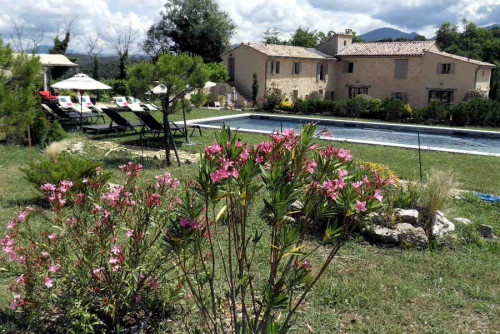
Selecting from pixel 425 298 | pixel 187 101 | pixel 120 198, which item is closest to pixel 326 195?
pixel 120 198

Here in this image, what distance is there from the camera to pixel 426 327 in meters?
3.90

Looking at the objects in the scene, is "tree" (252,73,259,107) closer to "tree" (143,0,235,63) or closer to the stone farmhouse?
the stone farmhouse

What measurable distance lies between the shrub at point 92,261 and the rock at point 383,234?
10.7 ft

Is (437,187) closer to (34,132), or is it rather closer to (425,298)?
(425,298)

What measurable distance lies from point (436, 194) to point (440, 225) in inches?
23.7

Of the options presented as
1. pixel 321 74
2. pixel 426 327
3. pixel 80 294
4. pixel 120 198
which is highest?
pixel 321 74

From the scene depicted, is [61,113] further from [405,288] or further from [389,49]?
[389,49]

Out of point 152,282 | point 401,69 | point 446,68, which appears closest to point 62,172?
point 152,282

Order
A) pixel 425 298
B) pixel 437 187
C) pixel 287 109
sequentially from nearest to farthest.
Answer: pixel 425 298, pixel 437 187, pixel 287 109

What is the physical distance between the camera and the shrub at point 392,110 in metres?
24.6

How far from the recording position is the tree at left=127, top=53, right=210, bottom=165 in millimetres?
10164

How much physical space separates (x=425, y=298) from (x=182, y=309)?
2271mm

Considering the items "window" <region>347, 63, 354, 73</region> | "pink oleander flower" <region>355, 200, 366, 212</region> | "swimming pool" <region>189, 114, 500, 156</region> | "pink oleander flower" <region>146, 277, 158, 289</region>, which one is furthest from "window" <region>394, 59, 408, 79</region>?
"pink oleander flower" <region>355, 200, 366, 212</region>

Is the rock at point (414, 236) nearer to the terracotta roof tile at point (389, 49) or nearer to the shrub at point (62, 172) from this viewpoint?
the shrub at point (62, 172)
